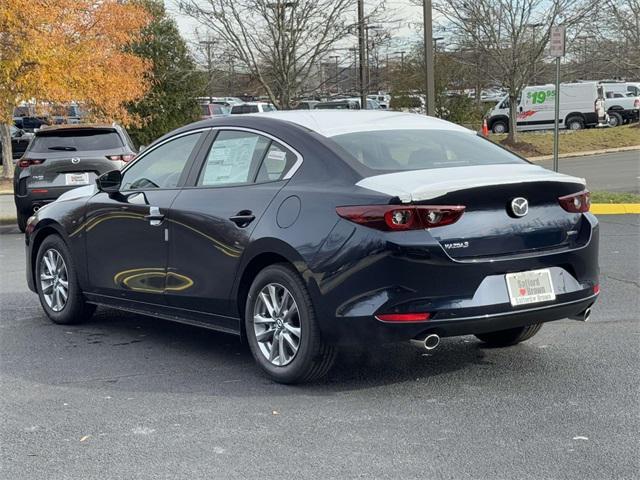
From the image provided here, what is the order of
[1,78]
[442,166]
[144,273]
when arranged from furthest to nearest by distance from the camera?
[1,78]
[144,273]
[442,166]

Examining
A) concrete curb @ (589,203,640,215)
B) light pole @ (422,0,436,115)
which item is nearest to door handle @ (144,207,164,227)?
concrete curb @ (589,203,640,215)

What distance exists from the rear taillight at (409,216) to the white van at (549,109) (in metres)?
32.7

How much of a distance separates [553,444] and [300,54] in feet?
65.6

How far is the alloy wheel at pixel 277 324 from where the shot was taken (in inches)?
205

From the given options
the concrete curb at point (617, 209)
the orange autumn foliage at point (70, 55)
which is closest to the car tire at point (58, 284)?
the concrete curb at point (617, 209)

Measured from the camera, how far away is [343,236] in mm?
4863

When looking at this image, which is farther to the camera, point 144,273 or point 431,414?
point 144,273

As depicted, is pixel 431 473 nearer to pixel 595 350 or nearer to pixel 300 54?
pixel 595 350

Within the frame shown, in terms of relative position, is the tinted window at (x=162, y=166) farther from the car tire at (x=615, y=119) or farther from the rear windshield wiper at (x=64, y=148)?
the car tire at (x=615, y=119)

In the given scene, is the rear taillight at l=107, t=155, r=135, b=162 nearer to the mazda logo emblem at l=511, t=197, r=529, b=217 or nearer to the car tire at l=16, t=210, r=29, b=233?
the car tire at l=16, t=210, r=29, b=233

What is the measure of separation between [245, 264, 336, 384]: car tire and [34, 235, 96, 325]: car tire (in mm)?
2064

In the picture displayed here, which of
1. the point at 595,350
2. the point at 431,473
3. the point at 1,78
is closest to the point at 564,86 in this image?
the point at 1,78

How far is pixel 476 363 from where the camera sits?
18.7 feet

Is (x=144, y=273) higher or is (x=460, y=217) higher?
(x=460, y=217)
